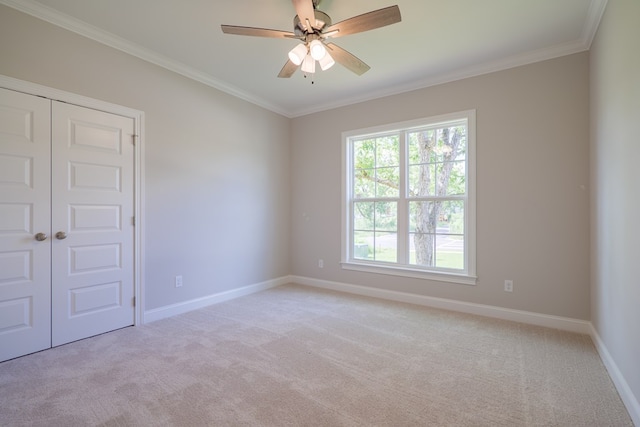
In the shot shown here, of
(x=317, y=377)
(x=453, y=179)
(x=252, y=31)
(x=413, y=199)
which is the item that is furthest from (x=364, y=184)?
(x=317, y=377)

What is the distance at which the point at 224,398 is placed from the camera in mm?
1918

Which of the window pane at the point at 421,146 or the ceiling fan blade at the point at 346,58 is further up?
the ceiling fan blade at the point at 346,58

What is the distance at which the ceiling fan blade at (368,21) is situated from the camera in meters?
1.92

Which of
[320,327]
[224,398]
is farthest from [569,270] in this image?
[224,398]

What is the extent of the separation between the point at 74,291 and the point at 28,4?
93.8 inches

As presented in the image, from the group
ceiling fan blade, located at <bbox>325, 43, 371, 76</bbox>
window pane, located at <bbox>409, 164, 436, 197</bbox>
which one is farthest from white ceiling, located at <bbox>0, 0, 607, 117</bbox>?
window pane, located at <bbox>409, 164, 436, 197</bbox>

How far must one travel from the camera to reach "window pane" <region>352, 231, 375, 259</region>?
14.3ft

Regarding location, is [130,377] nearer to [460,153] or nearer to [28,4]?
[28,4]

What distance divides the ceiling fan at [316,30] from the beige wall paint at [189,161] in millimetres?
1572

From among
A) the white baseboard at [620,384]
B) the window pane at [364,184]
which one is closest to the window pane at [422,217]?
the window pane at [364,184]

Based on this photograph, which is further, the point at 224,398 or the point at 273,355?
the point at 273,355

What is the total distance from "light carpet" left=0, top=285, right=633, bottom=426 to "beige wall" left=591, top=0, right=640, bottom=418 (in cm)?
36

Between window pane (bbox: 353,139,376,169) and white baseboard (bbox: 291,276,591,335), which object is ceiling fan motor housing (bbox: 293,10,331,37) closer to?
window pane (bbox: 353,139,376,169)

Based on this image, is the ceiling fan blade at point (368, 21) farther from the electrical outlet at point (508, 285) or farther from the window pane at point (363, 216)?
the electrical outlet at point (508, 285)
